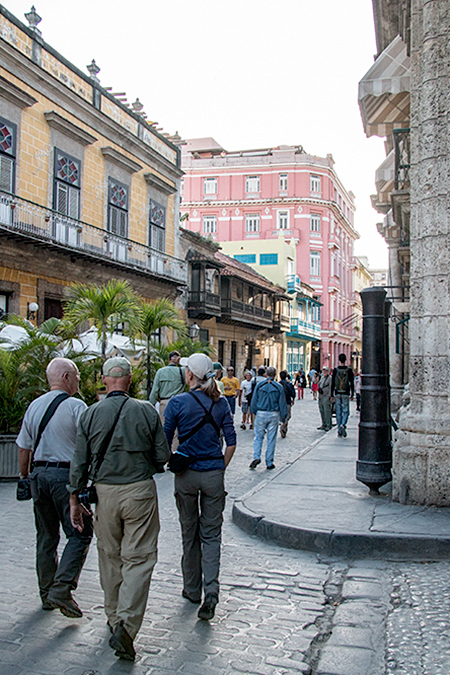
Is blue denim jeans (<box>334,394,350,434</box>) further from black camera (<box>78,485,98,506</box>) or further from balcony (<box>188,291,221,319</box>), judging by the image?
balcony (<box>188,291,221,319</box>)

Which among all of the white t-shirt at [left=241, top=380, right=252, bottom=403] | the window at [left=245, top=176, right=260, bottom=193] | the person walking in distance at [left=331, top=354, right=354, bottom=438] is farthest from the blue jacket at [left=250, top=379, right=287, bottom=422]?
the window at [left=245, top=176, right=260, bottom=193]

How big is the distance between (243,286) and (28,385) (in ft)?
89.6

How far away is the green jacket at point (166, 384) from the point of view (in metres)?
9.48

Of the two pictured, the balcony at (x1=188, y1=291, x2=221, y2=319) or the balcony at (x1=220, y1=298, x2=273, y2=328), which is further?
the balcony at (x1=220, y1=298, x2=273, y2=328)

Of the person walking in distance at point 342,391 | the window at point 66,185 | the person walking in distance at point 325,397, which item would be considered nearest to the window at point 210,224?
the window at point 66,185

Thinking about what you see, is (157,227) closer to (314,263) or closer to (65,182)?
(65,182)

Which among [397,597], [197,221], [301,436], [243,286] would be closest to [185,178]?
[197,221]

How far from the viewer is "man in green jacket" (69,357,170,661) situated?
11.8 ft

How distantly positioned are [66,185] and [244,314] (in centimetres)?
1729

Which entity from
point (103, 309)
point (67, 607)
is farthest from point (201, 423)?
point (103, 309)

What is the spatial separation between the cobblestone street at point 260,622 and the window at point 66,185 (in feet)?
45.2

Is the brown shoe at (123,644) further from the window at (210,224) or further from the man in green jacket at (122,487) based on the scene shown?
the window at (210,224)

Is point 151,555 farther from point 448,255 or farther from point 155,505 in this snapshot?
point 448,255

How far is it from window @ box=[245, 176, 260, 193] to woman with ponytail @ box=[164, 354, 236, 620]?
51.4m
